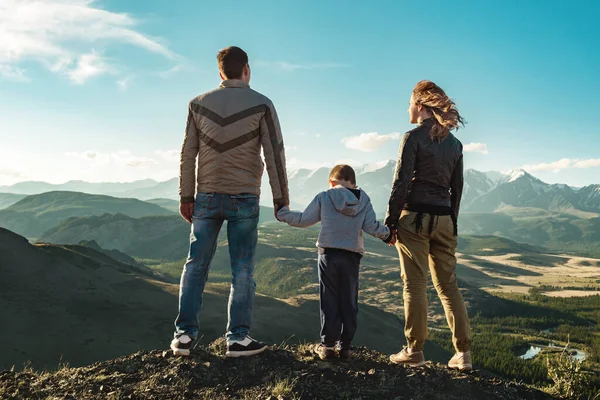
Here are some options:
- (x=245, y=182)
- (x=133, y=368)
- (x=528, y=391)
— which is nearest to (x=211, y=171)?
(x=245, y=182)

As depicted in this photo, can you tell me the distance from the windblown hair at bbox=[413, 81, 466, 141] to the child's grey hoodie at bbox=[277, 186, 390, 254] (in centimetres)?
151

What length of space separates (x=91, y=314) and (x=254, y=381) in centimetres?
2750

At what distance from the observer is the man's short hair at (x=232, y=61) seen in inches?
245

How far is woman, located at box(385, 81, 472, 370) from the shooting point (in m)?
6.25

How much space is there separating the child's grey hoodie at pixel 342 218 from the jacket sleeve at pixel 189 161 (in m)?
1.37

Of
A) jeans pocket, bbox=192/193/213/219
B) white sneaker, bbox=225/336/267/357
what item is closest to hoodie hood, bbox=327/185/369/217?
jeans pocket, bbox=192/193/213/219

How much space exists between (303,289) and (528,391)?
124 metres

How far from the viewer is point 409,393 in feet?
18.0

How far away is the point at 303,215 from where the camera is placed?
6016 millimetres

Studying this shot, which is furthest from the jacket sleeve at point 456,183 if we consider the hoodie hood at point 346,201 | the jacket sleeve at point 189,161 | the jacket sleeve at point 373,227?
the jacket sleeve at point 189,161

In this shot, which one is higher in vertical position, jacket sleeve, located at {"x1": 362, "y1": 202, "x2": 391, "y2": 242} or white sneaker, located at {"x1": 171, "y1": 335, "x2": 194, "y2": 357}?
jacket sleeve, located at {"x1": 362, "y1": 202, "x2": 391, "y2": 242}

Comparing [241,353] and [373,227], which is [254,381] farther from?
[373,227]

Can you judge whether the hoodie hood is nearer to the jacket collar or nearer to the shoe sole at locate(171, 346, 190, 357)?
the jacket collar

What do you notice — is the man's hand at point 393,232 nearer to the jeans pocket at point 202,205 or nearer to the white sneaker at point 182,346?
the jeans pocket at point 202,205
